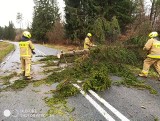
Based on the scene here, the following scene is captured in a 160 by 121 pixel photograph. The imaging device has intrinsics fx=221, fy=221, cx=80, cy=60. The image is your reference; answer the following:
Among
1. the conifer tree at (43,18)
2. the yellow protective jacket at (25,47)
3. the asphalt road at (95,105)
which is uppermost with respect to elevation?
the conifer tree at (43,18)

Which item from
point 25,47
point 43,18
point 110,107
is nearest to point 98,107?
point 110,107

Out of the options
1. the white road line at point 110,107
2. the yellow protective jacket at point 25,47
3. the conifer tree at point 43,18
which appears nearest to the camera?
the white road line at point 110,107

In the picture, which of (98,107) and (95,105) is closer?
(98,107)

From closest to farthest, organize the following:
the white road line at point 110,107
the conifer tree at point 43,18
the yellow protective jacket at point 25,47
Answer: the white road line at point 110,107, the yellow protective jacket at point 25,47, the conifer tree at point 43,18

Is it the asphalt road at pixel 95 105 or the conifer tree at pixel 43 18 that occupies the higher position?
the conifer tree at pixel 43 18

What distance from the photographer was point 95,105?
5383mm

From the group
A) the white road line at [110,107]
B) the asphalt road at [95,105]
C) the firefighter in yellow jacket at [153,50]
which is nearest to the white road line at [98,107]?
the asphalt road at [95,105]

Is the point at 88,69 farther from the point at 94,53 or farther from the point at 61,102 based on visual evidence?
the point at 61,102

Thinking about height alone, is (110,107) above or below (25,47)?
below

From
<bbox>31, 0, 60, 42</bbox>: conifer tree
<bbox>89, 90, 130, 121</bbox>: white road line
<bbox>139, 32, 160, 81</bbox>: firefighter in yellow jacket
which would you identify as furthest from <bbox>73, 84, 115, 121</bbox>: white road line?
<bbox>31, 0, 60, 42</bbox>: conifer tree

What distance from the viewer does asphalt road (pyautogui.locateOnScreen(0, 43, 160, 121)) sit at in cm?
470

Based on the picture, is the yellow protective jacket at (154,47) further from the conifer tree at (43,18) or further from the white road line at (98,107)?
the conifer tree at (43,18)

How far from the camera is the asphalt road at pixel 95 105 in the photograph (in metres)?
4.70

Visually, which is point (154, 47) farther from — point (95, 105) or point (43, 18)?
point (43, 18)
